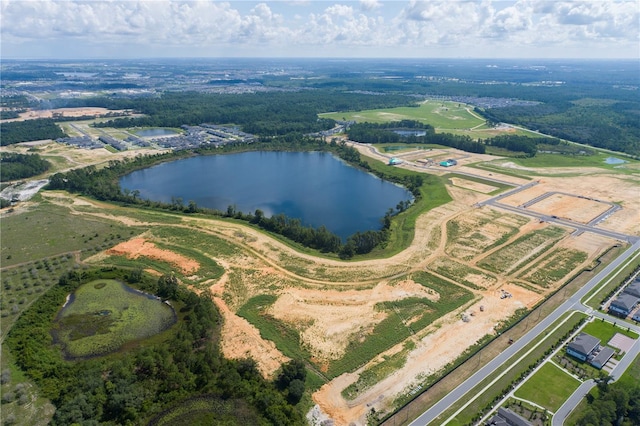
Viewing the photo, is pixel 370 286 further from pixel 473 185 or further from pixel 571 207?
pixel 473 185

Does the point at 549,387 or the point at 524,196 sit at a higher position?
the point at 524,196

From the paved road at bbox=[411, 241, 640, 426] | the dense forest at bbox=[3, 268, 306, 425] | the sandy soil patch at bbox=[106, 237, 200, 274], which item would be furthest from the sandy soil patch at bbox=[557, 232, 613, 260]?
the sandy soil patch at bbox=[106, 237, 200, 274]

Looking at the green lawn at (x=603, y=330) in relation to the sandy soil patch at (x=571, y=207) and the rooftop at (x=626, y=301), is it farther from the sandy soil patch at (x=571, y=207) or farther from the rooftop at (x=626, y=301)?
the sandy soil patch at (x=571, y=207)

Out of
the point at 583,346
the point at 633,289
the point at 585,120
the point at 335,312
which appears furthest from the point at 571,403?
the point at 585,120

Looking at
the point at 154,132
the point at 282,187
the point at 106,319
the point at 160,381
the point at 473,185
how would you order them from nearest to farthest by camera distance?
the point at 160,381 → the point at 106,319 → the point at 473,185 → the point at 282,187 → the point at 154,132

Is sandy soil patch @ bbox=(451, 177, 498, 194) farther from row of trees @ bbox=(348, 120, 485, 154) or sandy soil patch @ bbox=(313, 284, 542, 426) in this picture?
sandy soil patch @ bbox=(313, 284, 542, 426)
